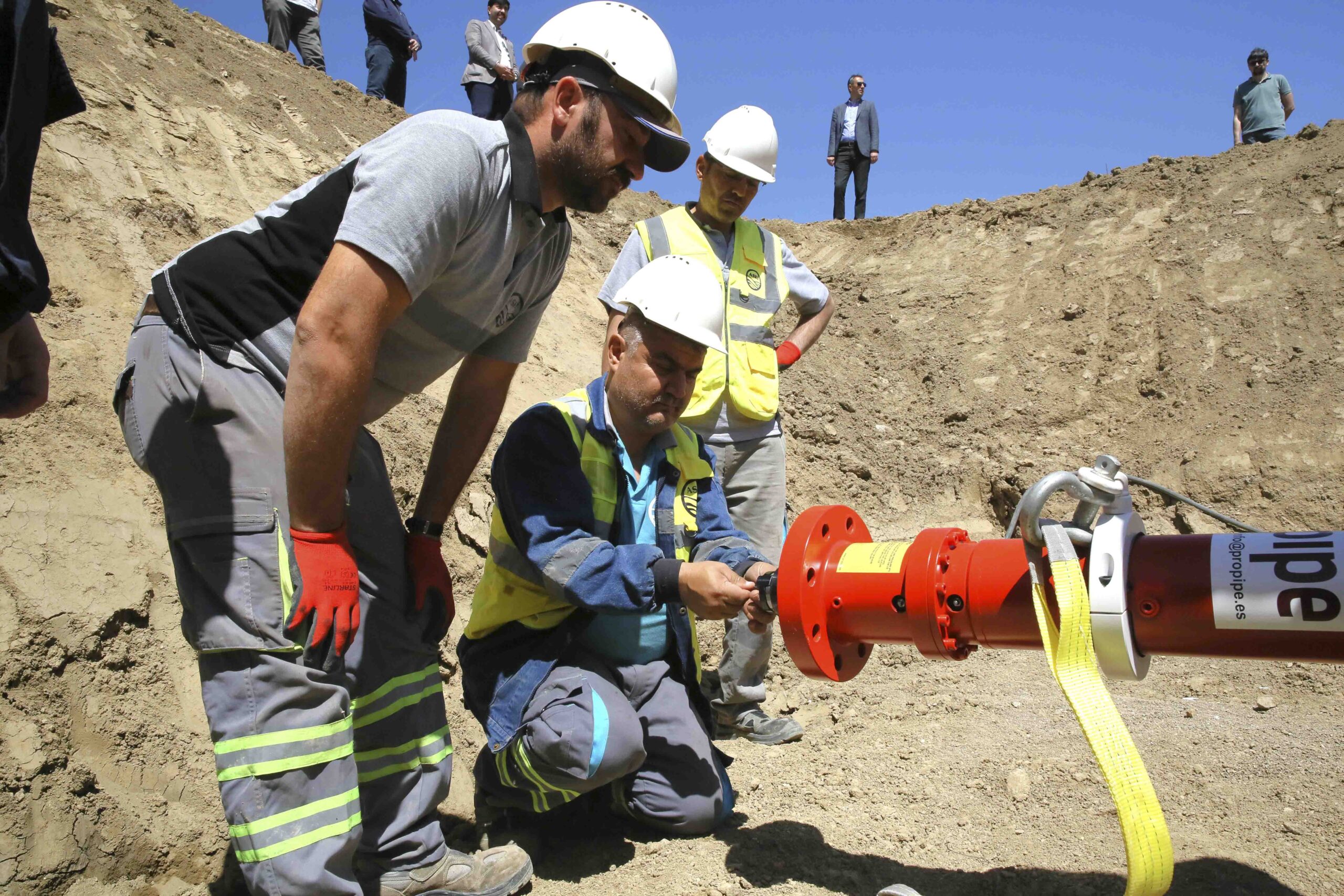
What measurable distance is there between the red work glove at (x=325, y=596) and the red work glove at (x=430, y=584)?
495 mm

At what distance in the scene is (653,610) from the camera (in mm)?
2625

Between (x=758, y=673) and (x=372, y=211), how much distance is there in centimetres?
243

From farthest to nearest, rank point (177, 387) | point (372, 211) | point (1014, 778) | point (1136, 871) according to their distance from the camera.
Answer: point (1014, 778), point (177, 387), point (372, 211), point (1136, 871)

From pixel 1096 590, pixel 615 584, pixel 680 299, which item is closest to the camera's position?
pixel 1096 590

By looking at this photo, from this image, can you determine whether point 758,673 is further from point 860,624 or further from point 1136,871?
point 1136,871

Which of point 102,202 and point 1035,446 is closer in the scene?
point 102,202

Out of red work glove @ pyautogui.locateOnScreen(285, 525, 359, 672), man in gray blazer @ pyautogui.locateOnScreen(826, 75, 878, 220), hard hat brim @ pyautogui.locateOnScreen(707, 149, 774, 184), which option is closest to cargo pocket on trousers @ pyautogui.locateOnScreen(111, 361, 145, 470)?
red work glove @ pyautogui.locateOnScreen(285, 525, 359, 672)

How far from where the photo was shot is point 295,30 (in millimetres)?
8852

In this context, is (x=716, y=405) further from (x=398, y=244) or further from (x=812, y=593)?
(x=398, y=244)

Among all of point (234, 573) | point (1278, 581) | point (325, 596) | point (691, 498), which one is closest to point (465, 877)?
point (325, 596)

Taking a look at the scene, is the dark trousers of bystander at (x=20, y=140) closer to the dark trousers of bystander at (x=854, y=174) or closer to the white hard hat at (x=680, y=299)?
the white hard hat at (x=680, y=299)

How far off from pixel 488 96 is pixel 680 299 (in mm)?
6344

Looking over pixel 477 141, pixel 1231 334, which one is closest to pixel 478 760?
pixel 477 141

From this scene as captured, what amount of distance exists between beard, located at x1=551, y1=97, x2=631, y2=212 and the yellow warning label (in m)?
1.03
